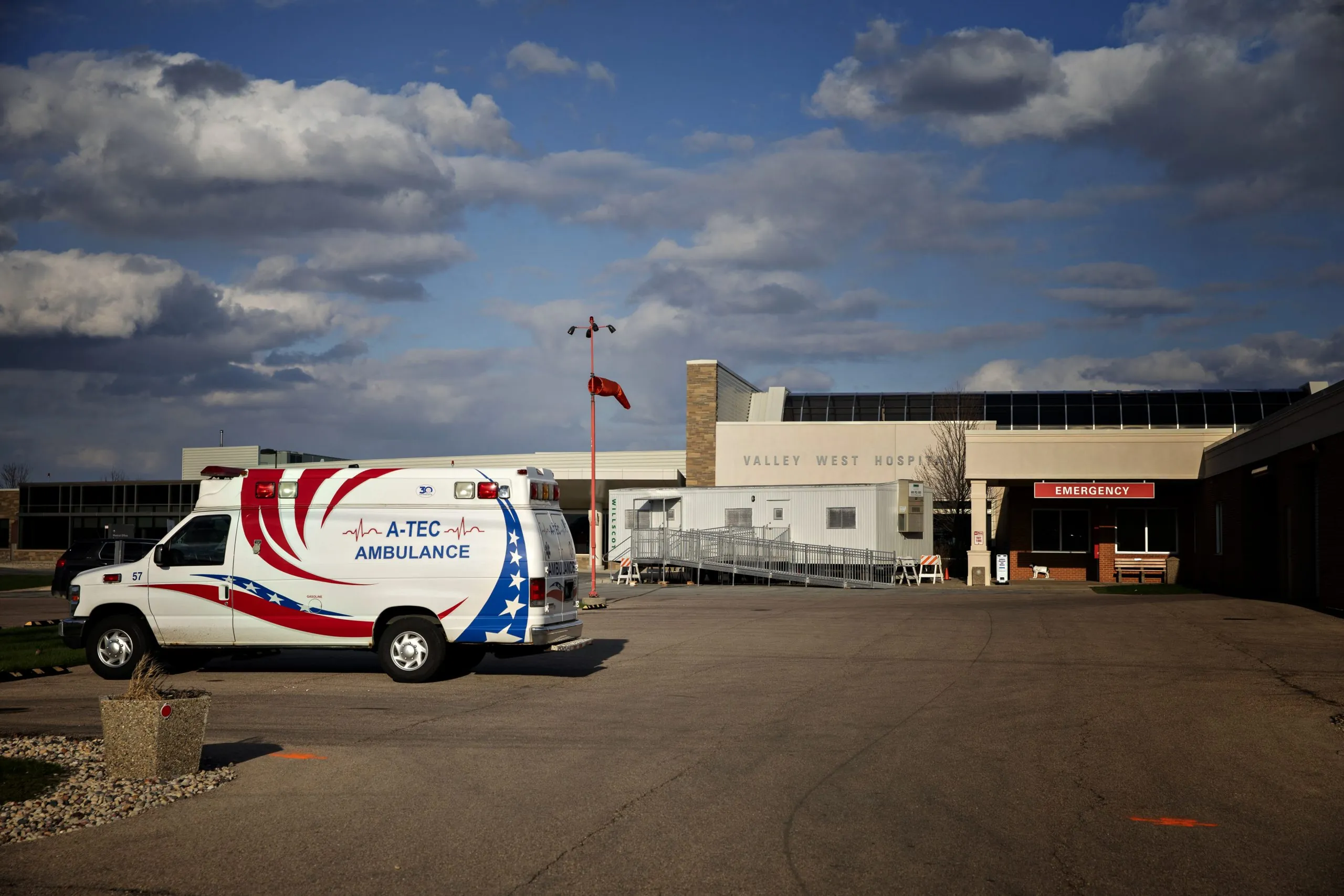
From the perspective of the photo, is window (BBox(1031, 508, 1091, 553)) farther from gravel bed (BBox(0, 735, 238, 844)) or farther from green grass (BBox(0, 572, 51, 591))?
gravel bed (BBox(0, 735, 238, 844))

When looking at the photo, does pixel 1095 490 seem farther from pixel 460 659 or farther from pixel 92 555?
pixel 92 555

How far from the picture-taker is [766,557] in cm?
4100

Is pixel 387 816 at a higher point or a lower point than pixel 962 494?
lower

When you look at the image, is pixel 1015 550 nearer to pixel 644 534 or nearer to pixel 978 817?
pixel 644 534

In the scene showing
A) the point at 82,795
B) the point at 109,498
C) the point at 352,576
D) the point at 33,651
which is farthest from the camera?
the point at 109,498

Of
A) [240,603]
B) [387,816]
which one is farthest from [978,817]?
[240,603]

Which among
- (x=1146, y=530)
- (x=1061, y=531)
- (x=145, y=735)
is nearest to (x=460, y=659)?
(x=145, y=735)

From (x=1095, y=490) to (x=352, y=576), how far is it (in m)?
30.6

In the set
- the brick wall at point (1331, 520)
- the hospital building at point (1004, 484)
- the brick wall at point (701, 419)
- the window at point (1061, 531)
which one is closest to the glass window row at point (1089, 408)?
the hospital building at point (1004, 484)

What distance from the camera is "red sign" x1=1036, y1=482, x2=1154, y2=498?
1505 inches

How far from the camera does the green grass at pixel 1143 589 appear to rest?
3553 centimetres

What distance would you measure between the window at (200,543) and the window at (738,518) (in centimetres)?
2905

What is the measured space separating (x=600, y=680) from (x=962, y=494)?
40.3m

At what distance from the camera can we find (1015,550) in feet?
147
